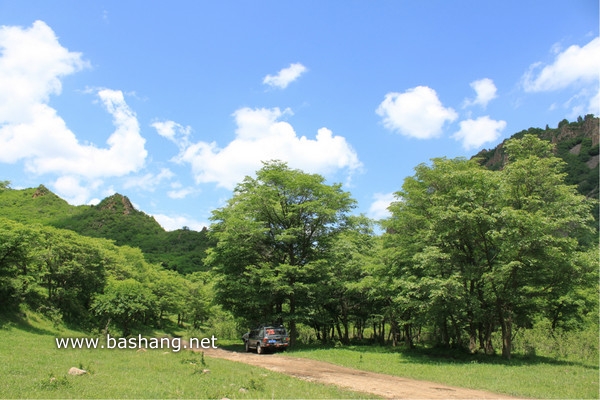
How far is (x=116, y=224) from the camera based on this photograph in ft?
338

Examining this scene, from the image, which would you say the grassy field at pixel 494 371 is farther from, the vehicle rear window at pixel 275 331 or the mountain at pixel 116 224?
the mountain at pixel 116 224

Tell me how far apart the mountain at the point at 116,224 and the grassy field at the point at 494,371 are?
7141 cm

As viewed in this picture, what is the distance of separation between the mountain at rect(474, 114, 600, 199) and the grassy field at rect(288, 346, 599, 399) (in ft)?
219

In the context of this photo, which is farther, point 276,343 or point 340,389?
point 276,343

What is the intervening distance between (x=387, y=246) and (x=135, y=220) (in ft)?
334

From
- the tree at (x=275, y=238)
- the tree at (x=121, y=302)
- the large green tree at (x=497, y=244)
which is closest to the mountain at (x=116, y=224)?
the tree at (x=121, y=302)

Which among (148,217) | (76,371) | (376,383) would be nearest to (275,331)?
(376,383)

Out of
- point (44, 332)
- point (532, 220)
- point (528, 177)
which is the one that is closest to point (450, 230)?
point (532, 220)

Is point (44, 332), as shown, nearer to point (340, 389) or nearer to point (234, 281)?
point (234, 281)

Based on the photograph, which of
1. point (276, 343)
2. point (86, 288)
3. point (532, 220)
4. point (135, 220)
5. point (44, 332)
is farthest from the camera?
point (135, 220)

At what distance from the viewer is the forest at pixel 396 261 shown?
61.9ft

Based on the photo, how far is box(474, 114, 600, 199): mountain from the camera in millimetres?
84938

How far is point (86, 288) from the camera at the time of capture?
3756 centimetres

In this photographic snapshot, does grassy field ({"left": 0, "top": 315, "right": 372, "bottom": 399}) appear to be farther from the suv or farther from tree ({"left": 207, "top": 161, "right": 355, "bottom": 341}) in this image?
tree ({"left": 207, "top": 161, "right": 355, "bottom": 341})
